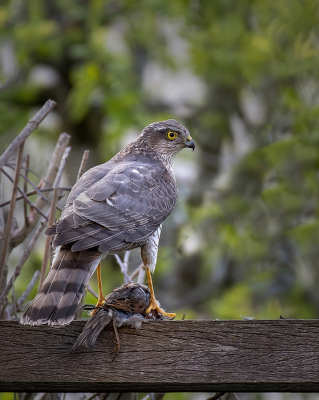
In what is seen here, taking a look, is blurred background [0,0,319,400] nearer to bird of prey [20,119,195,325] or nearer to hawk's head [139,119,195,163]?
hawk's head [139,119,195,163]

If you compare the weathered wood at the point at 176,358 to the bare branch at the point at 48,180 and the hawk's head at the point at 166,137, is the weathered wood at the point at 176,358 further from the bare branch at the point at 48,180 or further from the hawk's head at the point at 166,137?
the hawk's head at the point at 166,137

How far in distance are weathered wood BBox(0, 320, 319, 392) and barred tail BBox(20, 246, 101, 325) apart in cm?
14

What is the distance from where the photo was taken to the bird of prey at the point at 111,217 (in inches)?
63.1

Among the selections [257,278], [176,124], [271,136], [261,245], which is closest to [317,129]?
[271,136]

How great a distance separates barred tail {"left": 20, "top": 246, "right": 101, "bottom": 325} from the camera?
1.52 meters

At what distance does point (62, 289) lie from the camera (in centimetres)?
161

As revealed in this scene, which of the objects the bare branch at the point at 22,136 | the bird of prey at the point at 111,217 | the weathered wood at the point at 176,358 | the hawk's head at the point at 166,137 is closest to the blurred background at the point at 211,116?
the hawk's head at the point at 166,137

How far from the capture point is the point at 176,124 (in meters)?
3.05

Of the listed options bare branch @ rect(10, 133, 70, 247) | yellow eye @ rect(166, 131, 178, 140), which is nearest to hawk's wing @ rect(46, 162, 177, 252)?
bare branch @ rect(10, 133, 70, 247)

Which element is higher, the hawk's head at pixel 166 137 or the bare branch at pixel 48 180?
the hawk's head at pixel 166 137

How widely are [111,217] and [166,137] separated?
1.09 meters

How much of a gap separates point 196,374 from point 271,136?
173 inches

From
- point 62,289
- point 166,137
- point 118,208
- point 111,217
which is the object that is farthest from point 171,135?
point 62,289

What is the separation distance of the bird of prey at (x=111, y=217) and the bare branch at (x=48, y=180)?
0.69 feet
